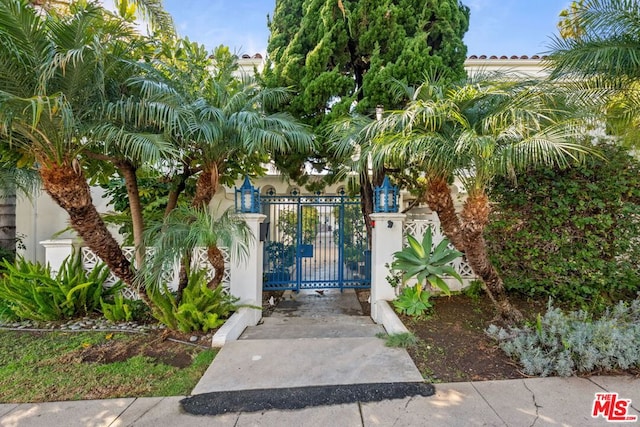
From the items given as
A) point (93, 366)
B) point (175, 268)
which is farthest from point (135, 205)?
point (93, 366)

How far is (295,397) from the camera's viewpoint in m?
3.27

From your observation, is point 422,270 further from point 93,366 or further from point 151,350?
point 93,366

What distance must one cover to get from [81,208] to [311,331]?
13.5ft

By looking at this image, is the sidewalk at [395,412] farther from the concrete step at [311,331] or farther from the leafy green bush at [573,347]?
the concrete step at [311,331]

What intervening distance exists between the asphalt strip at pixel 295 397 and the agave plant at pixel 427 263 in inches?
85.9

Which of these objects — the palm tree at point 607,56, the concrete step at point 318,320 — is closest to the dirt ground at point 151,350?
the concrete step at point 318,320

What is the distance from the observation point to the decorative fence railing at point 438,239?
6648 mm

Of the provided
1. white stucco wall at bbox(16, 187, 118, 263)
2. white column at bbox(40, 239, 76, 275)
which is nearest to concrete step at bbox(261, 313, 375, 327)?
white column at bbox(40, 239, 76, 275)

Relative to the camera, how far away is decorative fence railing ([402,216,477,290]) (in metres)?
6.65

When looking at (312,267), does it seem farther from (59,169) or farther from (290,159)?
(59,169)

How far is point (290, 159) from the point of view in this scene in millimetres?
7531

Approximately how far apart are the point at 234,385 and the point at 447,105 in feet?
15.4

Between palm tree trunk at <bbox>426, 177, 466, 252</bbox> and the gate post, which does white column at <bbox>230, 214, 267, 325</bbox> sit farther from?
palm tree trunk at <bbox>426, 177, 466, 252</bbox>

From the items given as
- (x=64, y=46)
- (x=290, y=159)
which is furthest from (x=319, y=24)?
(x=64, y=46)
